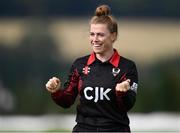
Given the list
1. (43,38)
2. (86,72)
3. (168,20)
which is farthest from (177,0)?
(86,72)

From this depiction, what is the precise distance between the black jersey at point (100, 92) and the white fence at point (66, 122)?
5880mm

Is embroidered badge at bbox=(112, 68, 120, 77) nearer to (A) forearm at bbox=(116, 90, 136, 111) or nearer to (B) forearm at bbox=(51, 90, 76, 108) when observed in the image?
(A) forearm at bbox=(116, 90, 136, 111)

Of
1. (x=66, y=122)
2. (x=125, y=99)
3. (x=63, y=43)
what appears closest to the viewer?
(x=125, y=99)

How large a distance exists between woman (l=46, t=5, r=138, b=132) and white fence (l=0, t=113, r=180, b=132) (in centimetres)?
588

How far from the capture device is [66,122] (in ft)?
43.5

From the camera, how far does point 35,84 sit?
53.0 ft

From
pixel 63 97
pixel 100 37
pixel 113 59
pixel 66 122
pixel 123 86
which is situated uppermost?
pixel 100 37

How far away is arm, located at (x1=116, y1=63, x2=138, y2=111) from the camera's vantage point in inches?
219

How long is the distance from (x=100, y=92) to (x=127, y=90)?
24cm

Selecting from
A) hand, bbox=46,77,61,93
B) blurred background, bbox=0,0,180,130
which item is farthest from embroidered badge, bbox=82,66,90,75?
blurred background, bbox=0,0,180,130

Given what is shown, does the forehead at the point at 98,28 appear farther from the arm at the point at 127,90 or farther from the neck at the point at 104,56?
the arm at the point at 127,90

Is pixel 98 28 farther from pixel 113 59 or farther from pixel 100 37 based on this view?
pixel 113 59

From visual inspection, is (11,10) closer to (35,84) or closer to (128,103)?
(35,84)

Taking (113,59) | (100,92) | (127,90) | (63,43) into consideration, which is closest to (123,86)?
(127,90)
